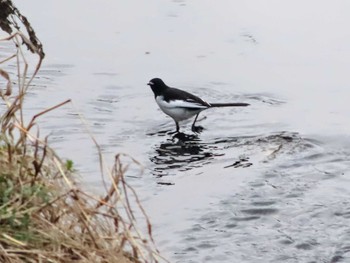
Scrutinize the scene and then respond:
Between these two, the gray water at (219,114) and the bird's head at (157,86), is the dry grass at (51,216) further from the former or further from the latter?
the bird's head at (157,86)

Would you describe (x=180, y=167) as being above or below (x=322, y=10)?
below

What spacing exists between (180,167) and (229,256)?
9.12 ft

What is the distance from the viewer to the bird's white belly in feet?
37.5

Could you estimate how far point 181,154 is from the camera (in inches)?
419

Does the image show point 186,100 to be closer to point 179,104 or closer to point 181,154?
point 179,104

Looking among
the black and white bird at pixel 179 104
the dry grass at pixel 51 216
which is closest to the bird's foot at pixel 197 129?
the black and white bird at pixel 179 104

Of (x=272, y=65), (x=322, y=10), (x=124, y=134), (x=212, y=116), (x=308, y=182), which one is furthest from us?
(x=322, y=10)

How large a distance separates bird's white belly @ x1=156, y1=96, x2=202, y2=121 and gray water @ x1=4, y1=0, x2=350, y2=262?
0.21 metres

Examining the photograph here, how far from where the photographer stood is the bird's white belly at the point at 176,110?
37.5 ft

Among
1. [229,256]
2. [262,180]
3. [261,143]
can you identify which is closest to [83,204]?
[229,256]

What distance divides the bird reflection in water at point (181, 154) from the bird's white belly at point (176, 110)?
27 centimetres

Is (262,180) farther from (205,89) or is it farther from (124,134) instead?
(205,89)

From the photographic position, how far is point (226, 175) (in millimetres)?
9586

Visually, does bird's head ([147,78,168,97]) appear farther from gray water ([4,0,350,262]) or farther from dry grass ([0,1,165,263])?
dry grass ([0,1,165,263])
